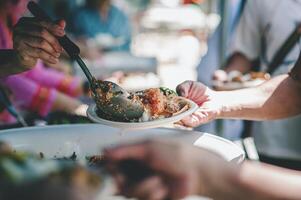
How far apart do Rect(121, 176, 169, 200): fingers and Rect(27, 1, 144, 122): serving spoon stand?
2.35ft

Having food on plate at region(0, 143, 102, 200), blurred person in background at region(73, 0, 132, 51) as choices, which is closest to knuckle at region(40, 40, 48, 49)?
food on plate at region(0, 143, 102, 200)

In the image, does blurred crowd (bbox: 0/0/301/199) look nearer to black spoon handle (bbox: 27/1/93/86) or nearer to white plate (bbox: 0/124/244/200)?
black spoon handle (bbox: 27/1/93/86)

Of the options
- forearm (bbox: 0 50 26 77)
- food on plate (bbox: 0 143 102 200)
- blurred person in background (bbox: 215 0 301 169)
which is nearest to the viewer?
food on plate (bbox: 0 143 102 200)

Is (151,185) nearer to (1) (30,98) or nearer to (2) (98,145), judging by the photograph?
(2) (98,145)

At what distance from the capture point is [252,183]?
82 cm

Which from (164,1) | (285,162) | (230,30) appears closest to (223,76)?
(230,30)

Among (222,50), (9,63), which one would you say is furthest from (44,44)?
(222,50)

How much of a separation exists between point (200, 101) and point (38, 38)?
1.91ft

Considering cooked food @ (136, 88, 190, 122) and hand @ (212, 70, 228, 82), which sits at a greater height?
cooked food @ (136, 88, 190, 122)

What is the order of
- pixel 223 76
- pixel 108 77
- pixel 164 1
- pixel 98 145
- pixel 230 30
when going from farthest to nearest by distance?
pixel 164 1 → pixel 108 77 → pixel 230 30 → pixel 223 76 → pixel 98 145

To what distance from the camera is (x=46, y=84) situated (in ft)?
9.27

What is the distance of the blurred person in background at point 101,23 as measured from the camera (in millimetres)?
4527

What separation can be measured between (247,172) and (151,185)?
0.58 feet

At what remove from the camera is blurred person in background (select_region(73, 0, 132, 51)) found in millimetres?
4527
